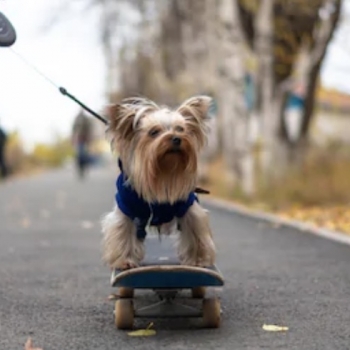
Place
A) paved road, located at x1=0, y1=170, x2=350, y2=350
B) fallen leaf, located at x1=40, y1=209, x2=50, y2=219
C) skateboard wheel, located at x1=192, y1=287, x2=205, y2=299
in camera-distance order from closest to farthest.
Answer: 1. paved road, located at x1=0, y1=170, x2=350, y2=350
2. skateboard wheel, located at x1=192, y1=287, x2=205, y2=299
3. fallen leaf, located at x1=40, y1=209, x2=50, y2=219

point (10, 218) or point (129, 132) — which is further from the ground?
point (129, 132)

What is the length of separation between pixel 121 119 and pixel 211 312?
1.33 m

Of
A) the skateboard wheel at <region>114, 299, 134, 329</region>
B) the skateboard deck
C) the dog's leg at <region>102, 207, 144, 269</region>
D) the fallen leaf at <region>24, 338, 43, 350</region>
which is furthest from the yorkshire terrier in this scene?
the fallen leaf at <region>24, 338, 43, 350</region>

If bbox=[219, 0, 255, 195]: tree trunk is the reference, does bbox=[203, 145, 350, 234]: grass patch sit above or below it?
below

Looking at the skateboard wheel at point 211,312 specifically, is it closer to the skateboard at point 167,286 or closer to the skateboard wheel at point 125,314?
the skateboard at point 167,286

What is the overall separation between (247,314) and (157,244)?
101 centimetres

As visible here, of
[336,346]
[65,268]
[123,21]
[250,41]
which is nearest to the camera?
[336,346]

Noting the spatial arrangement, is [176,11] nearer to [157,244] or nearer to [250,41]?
[250,41]

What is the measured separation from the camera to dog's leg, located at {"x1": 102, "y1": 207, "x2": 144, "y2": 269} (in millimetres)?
6618

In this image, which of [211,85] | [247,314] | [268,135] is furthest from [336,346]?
[211,85]

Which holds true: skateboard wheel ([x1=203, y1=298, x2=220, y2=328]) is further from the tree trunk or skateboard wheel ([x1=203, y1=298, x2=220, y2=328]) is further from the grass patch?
the tree trunk

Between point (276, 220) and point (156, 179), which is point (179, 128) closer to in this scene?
point (156, 179)

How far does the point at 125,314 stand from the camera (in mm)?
6254

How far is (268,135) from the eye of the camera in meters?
21.8
